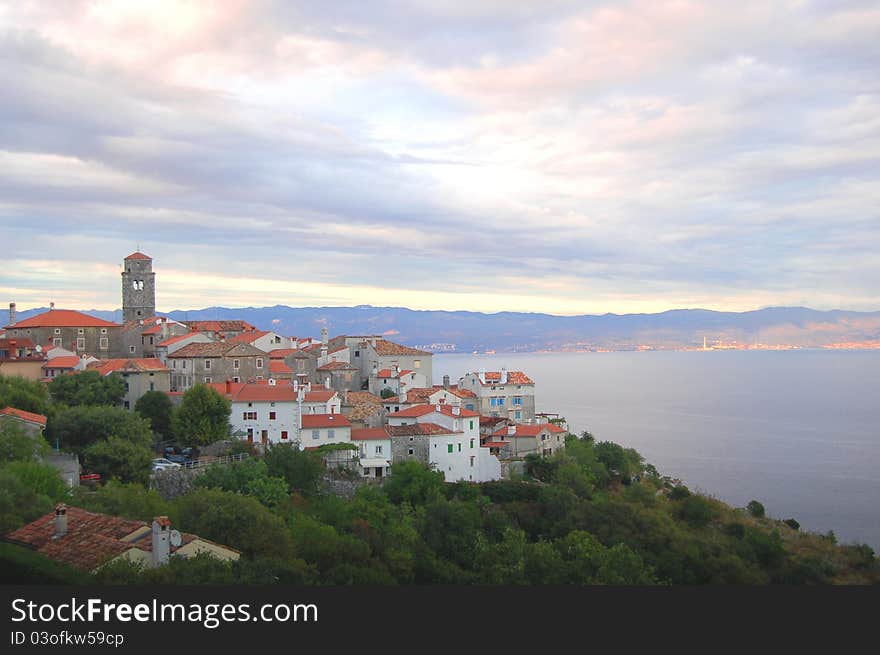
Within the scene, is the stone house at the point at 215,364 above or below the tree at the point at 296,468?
above

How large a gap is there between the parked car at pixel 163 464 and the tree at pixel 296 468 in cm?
366

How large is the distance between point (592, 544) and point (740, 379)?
16296 cm

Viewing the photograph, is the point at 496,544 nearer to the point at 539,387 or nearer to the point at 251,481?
the point at 251,481

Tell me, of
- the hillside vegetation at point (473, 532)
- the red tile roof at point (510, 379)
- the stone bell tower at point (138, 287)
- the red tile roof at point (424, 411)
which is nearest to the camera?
the hillside vegetation at point (473, 532)

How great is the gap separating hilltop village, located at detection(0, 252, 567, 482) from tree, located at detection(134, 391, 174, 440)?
1.45 metres

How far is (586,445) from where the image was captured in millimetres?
54125

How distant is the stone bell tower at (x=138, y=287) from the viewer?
213ft

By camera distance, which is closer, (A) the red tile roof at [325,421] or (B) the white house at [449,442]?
(A) the red tile roof at [325,421]

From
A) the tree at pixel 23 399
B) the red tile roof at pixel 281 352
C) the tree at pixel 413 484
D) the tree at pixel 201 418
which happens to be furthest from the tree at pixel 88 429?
the red tile roof at pixel 281 352

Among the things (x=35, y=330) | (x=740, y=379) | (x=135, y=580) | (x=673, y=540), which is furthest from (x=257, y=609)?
(x=740, y=379)

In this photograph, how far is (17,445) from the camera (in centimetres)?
2955

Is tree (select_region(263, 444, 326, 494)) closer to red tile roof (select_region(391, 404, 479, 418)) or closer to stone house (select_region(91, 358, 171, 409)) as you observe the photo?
red tile roof (select_region(391, 404, 479, 418))

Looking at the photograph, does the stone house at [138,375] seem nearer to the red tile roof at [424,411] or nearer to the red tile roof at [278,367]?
the red tile roof at [278,367]

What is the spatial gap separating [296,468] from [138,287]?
34140 mm
